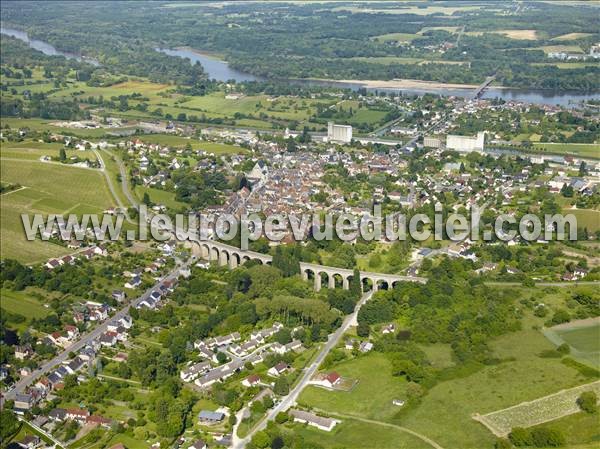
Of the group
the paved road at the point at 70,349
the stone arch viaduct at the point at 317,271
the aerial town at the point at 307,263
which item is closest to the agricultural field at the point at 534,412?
the aerial town at the point at 307,263

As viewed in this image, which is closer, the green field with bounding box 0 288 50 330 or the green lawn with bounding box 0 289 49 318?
the green field with bounding box 0 288 50 330

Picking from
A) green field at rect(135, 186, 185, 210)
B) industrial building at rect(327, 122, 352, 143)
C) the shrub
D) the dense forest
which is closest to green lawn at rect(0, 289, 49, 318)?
green field at rect(135, 186, 185, 210)

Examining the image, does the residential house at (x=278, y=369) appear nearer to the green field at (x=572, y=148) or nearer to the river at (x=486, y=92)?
the green field at (x=572, y=148)

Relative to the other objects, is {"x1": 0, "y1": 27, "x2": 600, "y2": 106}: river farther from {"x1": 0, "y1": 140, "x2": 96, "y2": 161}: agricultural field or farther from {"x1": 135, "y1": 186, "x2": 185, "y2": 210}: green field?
{"x1": 135, "y1": 186, "x2": 185, "y2": 210}: green field

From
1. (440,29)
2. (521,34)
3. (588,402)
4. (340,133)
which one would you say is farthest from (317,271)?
(440,29)

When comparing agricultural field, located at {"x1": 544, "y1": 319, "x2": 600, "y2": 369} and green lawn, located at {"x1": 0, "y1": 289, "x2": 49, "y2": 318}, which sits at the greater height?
agricultural field, located at {"x1": 544, "y1": 319, "x2": 600, "y2": 369}

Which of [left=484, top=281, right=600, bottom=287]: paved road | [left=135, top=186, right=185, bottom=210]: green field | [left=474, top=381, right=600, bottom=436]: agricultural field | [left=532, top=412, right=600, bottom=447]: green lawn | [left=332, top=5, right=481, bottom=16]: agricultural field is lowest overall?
[left=135, top=186, right=185, bottom=210]: green field

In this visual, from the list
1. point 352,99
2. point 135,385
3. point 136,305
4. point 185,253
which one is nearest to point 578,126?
point 352,99
